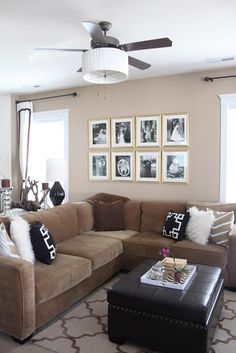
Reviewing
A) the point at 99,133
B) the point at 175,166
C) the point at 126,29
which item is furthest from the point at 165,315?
the point at 99,133

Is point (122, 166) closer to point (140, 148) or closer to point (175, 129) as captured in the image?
point (140, 148)

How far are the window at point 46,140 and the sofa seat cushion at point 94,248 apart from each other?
5.67 feet

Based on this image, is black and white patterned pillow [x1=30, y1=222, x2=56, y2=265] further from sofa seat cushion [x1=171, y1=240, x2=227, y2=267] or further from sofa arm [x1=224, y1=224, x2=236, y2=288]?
sofa arm [x1=224, y1=224, x2=236, y2=288]

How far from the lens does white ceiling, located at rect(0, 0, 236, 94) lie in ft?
8.28

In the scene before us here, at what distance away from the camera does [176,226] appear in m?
3.97

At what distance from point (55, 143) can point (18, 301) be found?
3.63 metres

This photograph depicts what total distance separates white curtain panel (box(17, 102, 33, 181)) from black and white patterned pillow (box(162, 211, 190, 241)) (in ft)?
9.76

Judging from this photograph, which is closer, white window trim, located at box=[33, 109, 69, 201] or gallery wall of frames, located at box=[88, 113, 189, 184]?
gallery wall of frames, located at box=[88, 113, 189, 184]

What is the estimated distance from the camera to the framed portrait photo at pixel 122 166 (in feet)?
16.3

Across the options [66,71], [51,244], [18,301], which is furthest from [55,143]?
[18,301]

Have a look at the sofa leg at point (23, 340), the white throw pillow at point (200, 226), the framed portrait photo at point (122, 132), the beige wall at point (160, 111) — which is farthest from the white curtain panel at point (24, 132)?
the sofa leg at point (23, 340)

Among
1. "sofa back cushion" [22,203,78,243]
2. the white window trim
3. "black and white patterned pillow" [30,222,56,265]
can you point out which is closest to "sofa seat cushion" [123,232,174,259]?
"sofa back cushion" [22,203,78,243]

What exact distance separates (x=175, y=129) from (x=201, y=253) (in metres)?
1.87

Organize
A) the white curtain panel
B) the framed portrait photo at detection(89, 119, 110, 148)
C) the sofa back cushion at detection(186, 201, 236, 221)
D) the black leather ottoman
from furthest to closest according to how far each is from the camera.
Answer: the white curtain panel < the framed portrait photo at detection(89, 119, 110, 148) < the sofa back cushion at detection(186, 201, 236, 221) < the black leather ottoman
